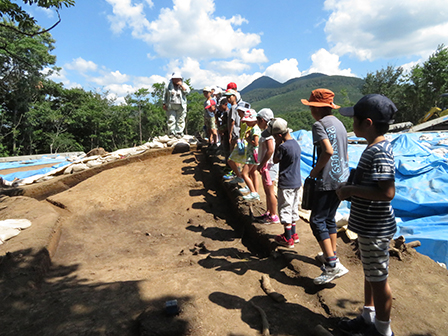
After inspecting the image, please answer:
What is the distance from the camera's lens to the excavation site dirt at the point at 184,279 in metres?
2.09

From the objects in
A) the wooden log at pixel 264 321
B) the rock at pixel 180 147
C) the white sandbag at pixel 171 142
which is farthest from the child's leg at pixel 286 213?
the white sandbag at pixel 171 142

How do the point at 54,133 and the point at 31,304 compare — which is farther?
the point at 54,133

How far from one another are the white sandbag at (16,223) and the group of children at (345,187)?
3.99 m

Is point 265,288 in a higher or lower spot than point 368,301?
lower

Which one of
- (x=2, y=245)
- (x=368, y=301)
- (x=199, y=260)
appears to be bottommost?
(x=199, y=260)

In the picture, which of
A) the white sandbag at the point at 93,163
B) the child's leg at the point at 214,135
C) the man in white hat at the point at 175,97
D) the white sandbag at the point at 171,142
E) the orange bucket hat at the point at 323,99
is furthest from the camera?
the white sandbag at the point at 171,142

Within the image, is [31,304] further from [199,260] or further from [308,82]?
[308,82]

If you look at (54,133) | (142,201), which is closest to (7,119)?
(54,133)

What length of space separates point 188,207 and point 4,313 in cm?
373

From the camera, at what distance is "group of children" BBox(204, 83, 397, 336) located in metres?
1.70

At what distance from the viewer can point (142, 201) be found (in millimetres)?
6473

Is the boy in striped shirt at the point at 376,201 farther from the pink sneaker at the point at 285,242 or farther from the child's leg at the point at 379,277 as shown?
the pink sneaker at the point at 285,242

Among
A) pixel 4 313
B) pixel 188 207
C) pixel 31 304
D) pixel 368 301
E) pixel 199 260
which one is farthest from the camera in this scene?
pixel 188 207

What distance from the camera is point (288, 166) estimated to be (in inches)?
125
